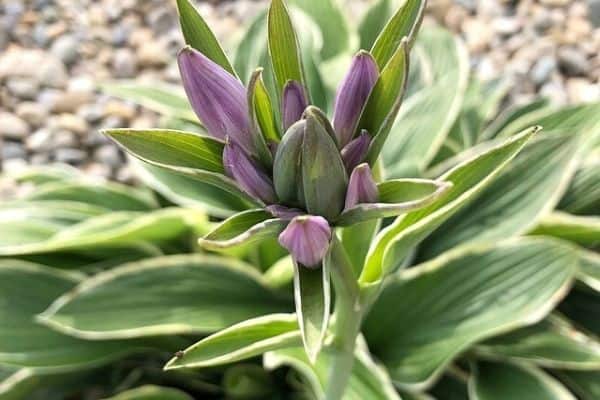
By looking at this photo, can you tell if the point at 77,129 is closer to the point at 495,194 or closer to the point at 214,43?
the point at 495,194

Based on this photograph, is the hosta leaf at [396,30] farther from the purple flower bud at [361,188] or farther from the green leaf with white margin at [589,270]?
the green leaf with white margin at [589,270]

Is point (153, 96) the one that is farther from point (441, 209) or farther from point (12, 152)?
point (441, 209)

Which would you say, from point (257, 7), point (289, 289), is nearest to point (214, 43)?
point (289, 289)

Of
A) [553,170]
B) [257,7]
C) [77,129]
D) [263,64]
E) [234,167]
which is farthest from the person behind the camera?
[257,7]

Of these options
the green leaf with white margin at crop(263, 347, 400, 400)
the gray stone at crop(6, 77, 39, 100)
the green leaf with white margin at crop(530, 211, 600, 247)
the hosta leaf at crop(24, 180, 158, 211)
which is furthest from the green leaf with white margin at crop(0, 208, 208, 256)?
the gray stone at crop(6, 77, 39, 100)

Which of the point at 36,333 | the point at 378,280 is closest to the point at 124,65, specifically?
the point at 36,333

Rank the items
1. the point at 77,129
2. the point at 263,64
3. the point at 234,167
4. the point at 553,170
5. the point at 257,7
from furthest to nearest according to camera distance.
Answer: the point at 257,7, the point at 77,129, the point at 263,64, the point at 553,170, the point at 234,167

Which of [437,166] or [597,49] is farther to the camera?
[597,49]

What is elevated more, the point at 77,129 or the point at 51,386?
the point at 77,129
